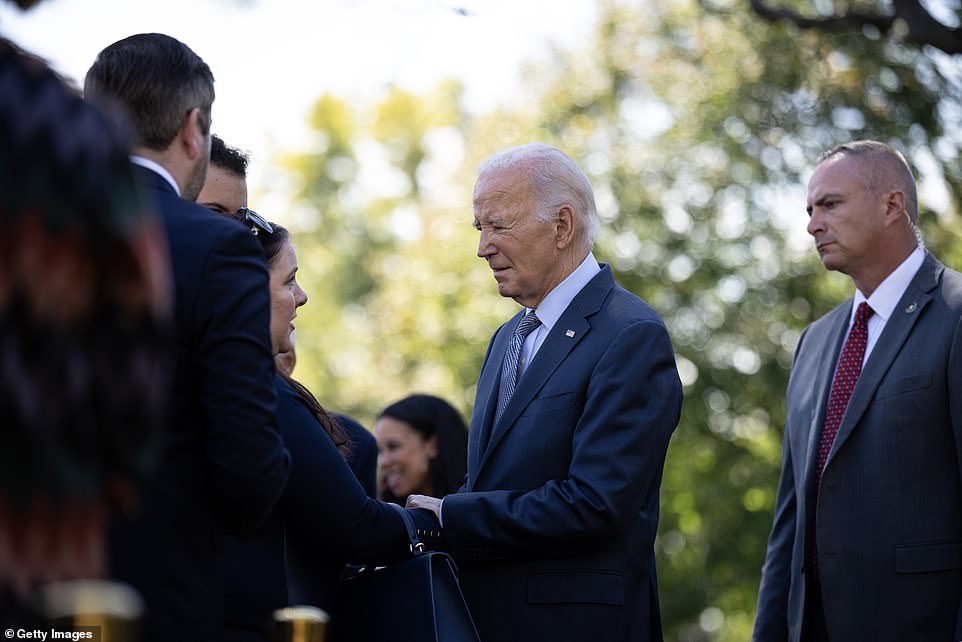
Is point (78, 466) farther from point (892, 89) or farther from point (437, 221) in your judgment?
point (437, 221)

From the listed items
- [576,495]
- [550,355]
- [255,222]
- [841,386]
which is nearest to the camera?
[576,495]

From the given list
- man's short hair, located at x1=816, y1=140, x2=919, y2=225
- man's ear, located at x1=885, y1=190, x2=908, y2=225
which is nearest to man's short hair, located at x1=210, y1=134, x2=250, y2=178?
man's short hair, located at x1=816, y1=140, x2=919, y2=225

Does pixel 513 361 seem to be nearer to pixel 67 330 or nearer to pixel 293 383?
pixel 293 383

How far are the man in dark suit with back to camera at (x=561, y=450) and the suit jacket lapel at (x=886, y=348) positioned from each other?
95 cm

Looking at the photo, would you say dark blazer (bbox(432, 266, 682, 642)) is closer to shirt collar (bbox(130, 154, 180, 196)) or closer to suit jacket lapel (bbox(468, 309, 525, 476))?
suit jacket lapel (bbox(468, 309, 525, 476))

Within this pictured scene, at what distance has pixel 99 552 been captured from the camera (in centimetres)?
194

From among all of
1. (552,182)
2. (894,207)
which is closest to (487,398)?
(552,182)

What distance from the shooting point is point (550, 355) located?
4.34m

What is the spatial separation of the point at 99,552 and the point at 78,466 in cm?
15

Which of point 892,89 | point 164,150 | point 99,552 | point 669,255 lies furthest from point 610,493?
point 669,255

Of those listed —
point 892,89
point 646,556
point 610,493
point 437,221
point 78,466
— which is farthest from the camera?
point 437,221

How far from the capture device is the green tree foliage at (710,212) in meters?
16.3

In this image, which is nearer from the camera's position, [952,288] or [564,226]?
[564,226]

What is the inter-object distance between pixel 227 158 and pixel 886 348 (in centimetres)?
274
